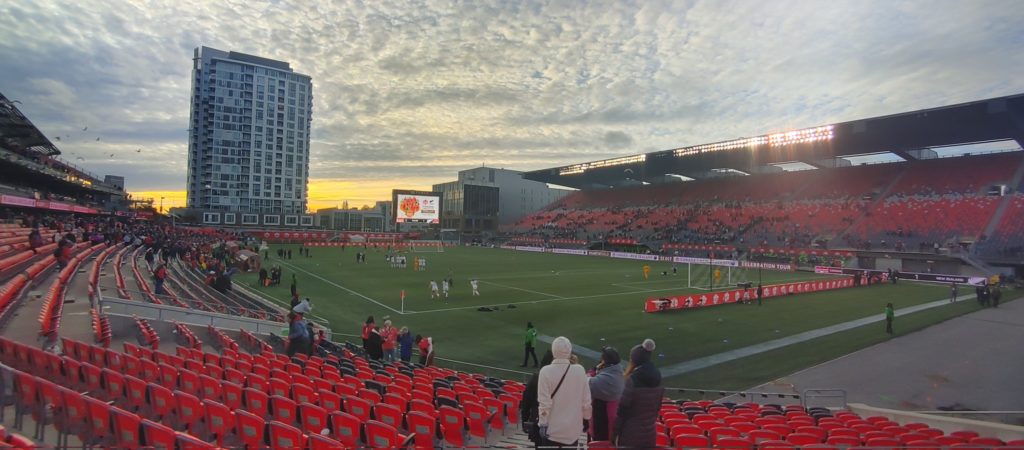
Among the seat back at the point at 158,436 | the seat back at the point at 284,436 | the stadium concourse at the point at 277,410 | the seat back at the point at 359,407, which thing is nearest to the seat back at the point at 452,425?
the stadium concourse at the point at 277,410

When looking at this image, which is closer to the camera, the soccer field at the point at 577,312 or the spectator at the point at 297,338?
the spectator at the point at 297,338

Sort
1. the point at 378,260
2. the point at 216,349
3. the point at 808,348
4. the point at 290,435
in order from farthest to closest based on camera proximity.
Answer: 1. the point at 378,260
2. the point at 808,348
3. the point at 216,349
4. the point at 290,435

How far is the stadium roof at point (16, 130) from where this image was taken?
41.9 m

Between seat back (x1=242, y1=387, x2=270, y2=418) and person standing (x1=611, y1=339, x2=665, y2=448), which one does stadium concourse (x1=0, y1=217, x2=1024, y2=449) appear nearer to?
seat back (x1=242, y1=387, x2=270, y2=418)

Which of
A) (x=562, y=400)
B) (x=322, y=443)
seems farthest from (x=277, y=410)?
(x=562, y=400)

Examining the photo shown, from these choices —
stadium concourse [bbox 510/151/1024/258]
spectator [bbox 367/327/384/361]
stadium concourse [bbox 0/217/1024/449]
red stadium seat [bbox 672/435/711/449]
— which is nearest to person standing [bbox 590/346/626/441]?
stadium concourse [bbox 0/217/1024/449]

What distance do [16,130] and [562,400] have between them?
66.3 m

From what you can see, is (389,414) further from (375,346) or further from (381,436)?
(375,346)

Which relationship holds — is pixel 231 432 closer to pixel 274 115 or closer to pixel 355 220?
pixel 274 115

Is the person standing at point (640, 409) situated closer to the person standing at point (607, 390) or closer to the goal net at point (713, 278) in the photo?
the person standing at point (607, 390)

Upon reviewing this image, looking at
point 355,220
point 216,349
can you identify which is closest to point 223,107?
point 355,220

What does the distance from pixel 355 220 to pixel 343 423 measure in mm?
180054

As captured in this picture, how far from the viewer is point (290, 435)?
5.68 meters

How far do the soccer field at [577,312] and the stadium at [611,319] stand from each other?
0.63 feet
